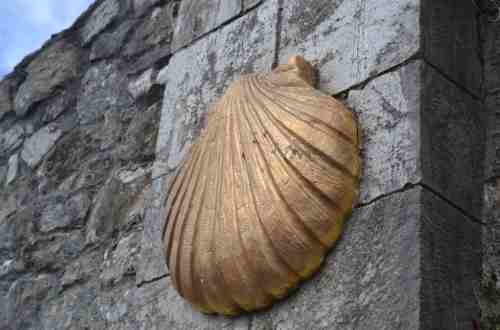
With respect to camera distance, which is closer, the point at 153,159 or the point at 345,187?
the point at 345,187

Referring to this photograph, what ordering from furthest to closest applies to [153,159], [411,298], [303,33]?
1. [153,159]
2. [303,33]
3. [411,298]

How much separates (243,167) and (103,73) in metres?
1.44

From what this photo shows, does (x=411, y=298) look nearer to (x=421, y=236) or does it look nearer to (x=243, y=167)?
(x=421, y=236)

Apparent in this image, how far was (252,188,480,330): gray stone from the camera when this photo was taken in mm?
1918

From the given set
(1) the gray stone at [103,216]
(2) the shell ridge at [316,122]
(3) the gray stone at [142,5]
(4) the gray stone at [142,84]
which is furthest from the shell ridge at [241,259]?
(3) the gray stone at [142,5]

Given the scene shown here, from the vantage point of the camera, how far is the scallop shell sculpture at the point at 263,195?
2100 mm

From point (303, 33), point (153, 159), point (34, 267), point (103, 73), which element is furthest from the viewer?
point (103, 73)

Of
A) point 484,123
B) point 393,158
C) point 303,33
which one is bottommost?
point 484,123

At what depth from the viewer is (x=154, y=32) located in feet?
11.1

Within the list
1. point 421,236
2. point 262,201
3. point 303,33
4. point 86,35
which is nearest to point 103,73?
point 86,35

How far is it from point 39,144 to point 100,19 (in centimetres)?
53

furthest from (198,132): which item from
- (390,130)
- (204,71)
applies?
(390,130)

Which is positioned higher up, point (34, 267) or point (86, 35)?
point (86, 35)

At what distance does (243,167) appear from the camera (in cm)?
226
